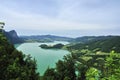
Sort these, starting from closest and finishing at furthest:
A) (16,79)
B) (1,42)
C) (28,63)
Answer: (16,79)
(1,42)
(28,63)

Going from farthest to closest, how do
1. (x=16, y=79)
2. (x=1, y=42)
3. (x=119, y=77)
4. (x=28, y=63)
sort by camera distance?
1. (x=28, y=63)
2. (x=1, y=42)
3. (x=16, y=79)
4. (x=119, y=77)

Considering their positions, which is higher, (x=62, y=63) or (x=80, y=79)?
(x=62, y=63)

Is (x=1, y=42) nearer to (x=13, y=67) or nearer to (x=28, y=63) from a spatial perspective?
(x=13, y=67)

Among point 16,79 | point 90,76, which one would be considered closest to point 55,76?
point 16,79

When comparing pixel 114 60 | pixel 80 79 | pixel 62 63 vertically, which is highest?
pixel 114 60

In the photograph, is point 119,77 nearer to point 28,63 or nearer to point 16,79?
point 16,79

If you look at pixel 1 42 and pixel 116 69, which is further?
pixel 1 42

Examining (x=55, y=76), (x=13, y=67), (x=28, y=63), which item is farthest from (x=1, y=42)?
(x=55, y=76)

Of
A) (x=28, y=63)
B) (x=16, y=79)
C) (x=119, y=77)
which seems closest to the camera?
(x=119, y=77)

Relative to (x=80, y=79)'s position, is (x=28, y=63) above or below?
above
